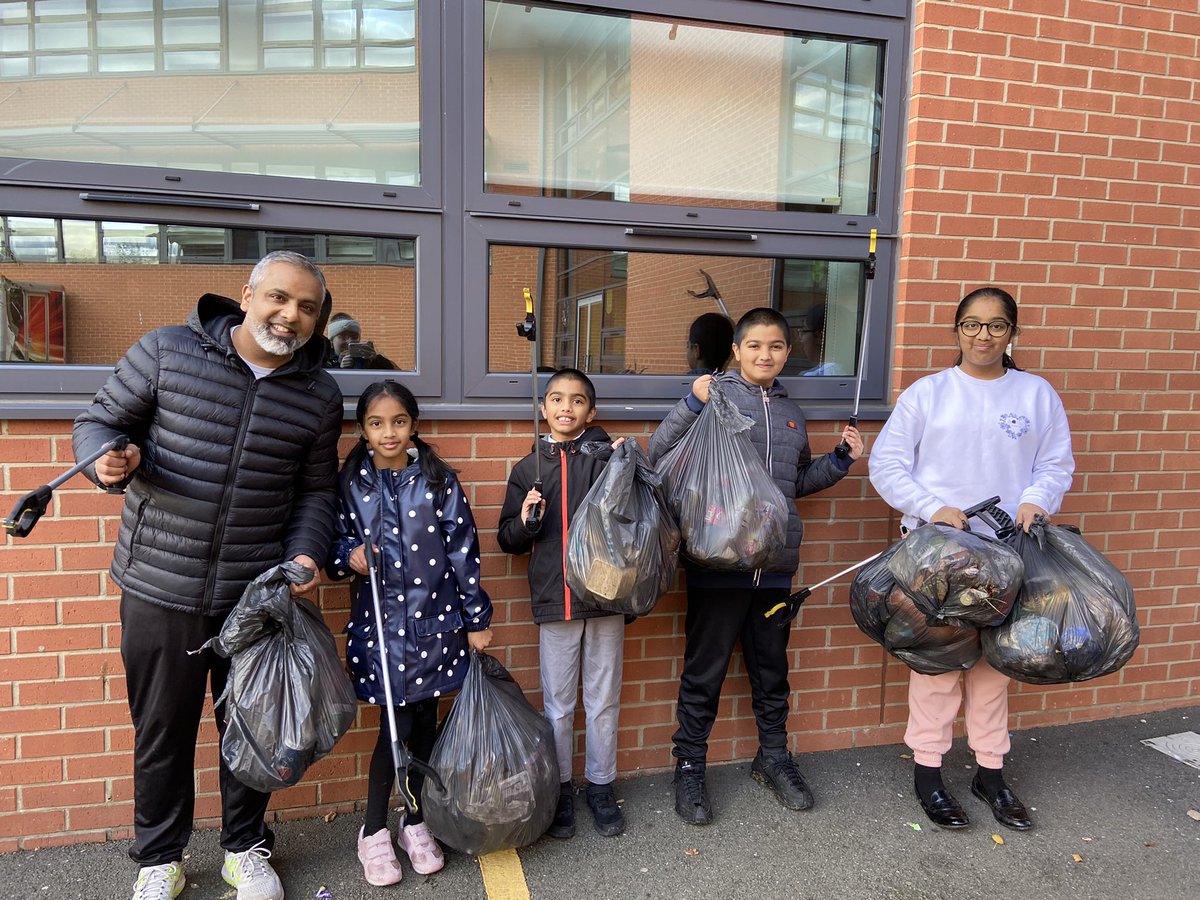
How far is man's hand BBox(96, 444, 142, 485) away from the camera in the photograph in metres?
2.05

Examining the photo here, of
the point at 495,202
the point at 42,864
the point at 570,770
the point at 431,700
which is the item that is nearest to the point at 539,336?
the point at 495,202

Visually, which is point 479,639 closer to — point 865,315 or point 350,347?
point 350,347

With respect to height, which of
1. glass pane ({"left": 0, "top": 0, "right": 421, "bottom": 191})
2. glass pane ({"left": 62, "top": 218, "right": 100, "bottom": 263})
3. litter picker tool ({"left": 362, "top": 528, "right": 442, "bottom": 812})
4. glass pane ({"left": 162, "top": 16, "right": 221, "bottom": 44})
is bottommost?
litter picker tool ({"left": 362, "top": 528, "right": 442, "bottom": 812})

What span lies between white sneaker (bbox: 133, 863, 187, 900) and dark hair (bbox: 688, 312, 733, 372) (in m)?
2.56

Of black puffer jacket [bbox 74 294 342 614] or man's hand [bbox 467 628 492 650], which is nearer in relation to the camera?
black puffer jacket [bbox 74 294 342 614]

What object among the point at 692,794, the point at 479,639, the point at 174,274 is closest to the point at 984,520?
the point at 692,794

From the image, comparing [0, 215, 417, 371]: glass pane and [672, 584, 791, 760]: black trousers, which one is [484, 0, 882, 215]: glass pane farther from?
[672, 584, 791, 760]: black trousers

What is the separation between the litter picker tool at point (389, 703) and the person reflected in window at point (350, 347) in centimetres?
71

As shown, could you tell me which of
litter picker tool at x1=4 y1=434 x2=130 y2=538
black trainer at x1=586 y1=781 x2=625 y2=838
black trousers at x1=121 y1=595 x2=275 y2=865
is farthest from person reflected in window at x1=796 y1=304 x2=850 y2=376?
litter picker tool at x1=4 y1=434 x2=130 y2=538

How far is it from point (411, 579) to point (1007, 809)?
7.67ft

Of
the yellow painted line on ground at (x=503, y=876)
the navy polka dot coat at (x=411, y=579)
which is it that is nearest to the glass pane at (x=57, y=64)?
the navy polka dot coat at (x=411, y=579)

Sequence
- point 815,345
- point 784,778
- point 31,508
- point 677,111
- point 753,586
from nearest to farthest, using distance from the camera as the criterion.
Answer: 1. point 31,508
2. point 753,586
3. point 784,778
4. point 677,111
5. point 815,345

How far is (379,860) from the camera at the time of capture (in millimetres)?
2562

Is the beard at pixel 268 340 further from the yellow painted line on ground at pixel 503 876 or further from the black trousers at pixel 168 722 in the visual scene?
the yellow painted line on ground at pixel 503 876
